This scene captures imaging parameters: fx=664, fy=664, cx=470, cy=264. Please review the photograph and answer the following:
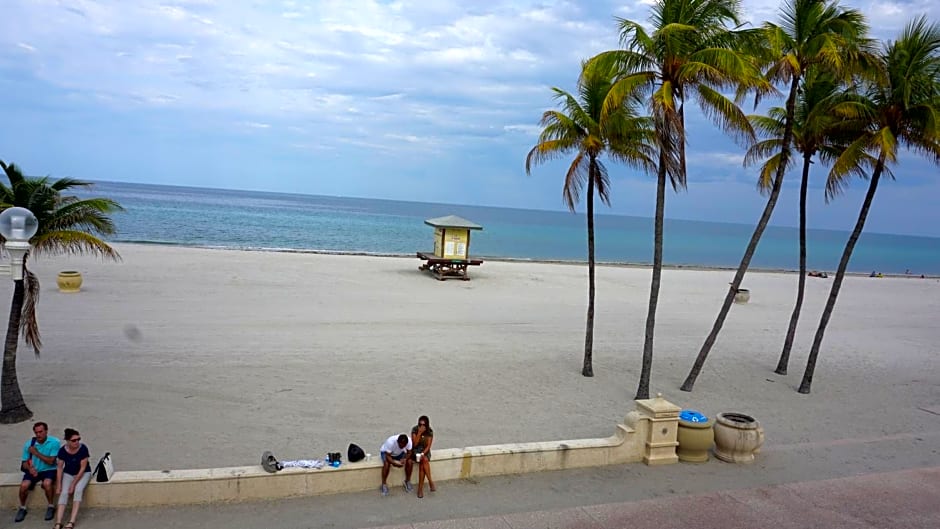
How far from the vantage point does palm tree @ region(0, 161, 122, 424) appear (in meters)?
9.53

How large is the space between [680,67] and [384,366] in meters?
8.08

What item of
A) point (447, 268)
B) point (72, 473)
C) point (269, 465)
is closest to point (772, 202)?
point (269, 465)

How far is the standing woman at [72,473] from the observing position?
6426mm

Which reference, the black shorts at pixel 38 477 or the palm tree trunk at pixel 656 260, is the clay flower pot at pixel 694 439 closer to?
the palm tree trunk at pixel 656 260

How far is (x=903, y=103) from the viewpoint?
1228cm

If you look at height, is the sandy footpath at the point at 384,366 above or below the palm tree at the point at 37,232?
below

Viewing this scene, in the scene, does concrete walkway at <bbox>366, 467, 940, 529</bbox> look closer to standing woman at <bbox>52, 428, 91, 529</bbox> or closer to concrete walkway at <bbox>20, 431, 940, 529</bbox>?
concrete walkway at <bbox>20, 431, 940, 529</bbox>

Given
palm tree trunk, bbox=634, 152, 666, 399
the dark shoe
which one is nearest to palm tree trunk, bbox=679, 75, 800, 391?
palm tree trunk, bbox=634, 152, 666, 399

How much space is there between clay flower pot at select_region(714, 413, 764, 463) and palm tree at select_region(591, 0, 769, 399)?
11.9ft

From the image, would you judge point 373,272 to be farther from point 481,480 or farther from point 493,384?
point 481,480

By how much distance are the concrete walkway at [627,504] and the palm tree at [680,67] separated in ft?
14.9

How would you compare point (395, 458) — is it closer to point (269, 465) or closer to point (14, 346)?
point (269, 465)

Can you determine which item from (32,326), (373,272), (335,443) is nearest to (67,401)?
(32,326)

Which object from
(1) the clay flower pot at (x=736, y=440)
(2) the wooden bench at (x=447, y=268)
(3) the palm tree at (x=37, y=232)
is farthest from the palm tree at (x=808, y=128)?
(2) the wooden bench at (x=447, y=268)
